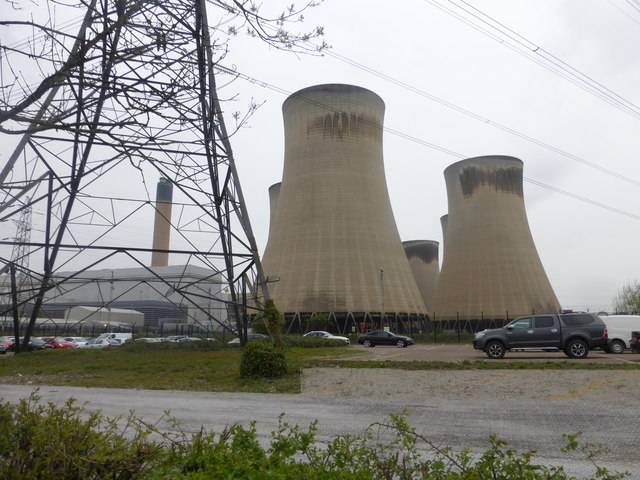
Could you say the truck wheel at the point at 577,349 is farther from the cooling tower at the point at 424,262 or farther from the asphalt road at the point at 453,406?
the cooling tower at the point at 424,262

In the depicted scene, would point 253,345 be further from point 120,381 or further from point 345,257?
point 345,257

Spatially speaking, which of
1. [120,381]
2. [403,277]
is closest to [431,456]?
[120,381]

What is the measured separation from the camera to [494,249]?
3591cm

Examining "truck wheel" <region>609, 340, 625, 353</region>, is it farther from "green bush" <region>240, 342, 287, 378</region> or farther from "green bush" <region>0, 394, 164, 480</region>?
"green bush" <region>0, 394, 164, 480</region>

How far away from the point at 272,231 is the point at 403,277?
955cm

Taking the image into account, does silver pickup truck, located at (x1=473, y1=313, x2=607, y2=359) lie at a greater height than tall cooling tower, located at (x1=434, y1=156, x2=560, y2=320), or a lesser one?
lesser

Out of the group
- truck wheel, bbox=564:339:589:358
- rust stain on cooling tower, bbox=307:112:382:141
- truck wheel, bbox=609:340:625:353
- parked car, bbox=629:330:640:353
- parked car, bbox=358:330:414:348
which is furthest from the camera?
rust stain on cooling tower, bbox=307:112:382:141

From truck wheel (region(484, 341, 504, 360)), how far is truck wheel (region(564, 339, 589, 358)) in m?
1.81

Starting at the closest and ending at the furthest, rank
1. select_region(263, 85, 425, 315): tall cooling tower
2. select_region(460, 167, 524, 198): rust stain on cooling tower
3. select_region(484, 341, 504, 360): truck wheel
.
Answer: select_region(484, 341, 504, 360): truck wheel < select_region(263, 85, 425, 315): tall cooling tower < select_region(460, 167, 524, 198): rust stain on cooling tower

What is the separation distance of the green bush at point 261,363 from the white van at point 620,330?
13613 millimetres

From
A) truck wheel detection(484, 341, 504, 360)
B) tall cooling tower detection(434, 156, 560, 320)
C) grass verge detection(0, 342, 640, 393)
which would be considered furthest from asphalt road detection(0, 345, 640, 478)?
tall cooling tower detection(434, 156, 560, 320)

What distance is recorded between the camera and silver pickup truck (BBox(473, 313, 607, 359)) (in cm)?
1404

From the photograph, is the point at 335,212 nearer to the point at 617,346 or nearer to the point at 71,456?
the point at 617,346

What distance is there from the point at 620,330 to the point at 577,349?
5.04 m
